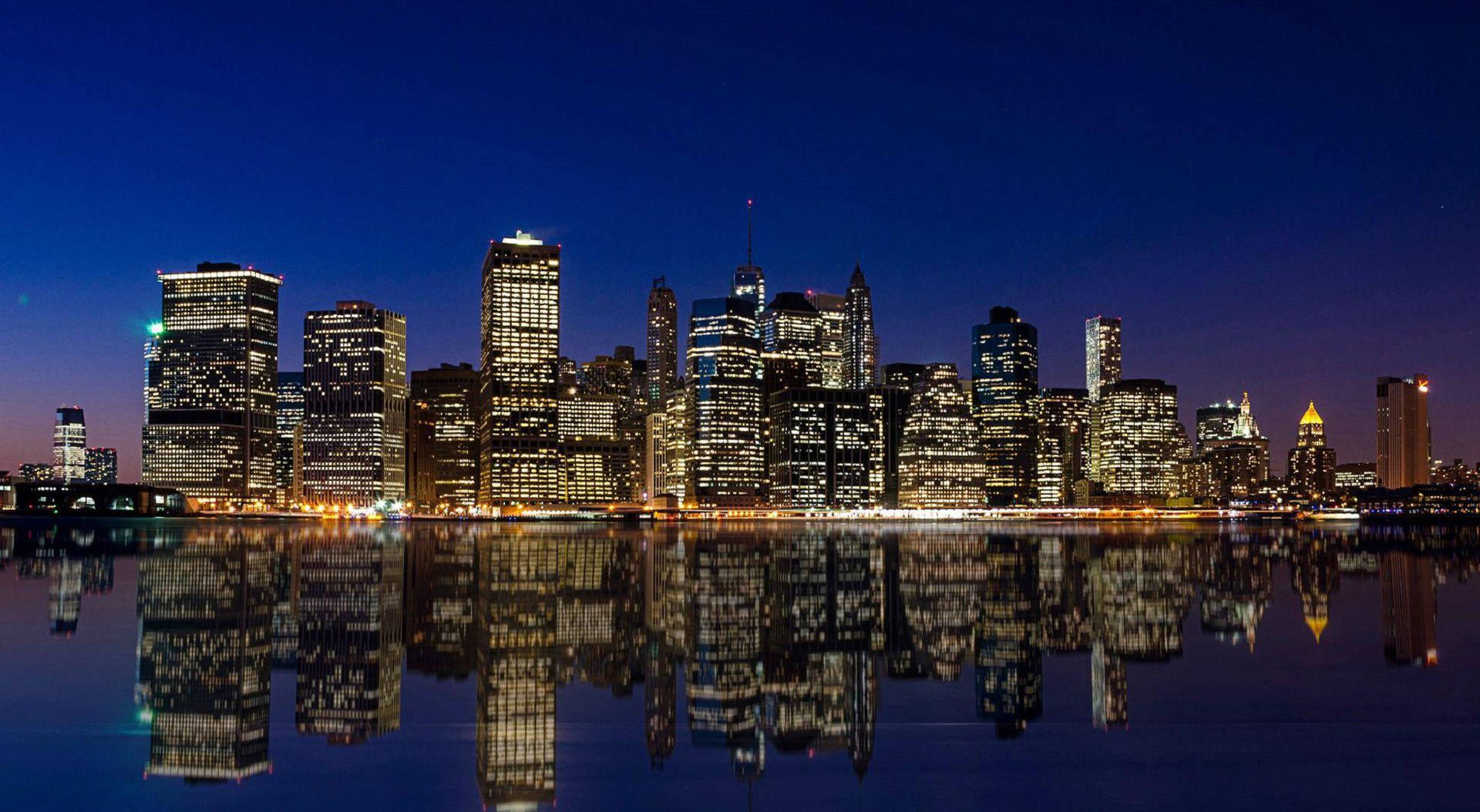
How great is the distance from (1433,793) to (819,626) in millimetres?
19063

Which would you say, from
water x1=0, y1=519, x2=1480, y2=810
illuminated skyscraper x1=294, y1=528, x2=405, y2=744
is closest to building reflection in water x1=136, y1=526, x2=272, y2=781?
water x1=0, y1=519, x2=1480, y2=810

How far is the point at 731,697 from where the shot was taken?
2219 cm

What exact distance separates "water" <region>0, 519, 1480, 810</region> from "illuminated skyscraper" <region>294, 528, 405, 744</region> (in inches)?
4.6

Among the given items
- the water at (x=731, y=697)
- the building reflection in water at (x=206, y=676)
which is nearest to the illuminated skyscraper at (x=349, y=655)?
the water at (x=731, y=697)

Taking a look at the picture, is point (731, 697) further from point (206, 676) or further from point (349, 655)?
point (206, 676)

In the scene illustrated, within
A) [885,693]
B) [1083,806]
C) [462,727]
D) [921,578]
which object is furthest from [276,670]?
[921,578]

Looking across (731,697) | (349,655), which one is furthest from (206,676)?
(731,697)

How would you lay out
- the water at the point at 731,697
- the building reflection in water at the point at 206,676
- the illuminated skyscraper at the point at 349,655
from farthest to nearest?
the illuminated skyscraper at the point at 349,655 → the building reflection in water at the point at 206,676 → the water at the point at 731,697

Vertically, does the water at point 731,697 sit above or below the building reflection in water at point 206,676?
below

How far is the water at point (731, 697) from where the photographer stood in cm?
1544

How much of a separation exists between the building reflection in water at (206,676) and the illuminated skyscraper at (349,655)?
33.1 inches

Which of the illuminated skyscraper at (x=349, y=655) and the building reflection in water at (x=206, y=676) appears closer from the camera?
the building reflection in water at (x=206, y=676)

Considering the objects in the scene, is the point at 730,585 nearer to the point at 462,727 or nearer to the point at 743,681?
the point at 743,681

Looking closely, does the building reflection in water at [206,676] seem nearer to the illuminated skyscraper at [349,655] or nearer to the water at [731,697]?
the water at [731,697]
